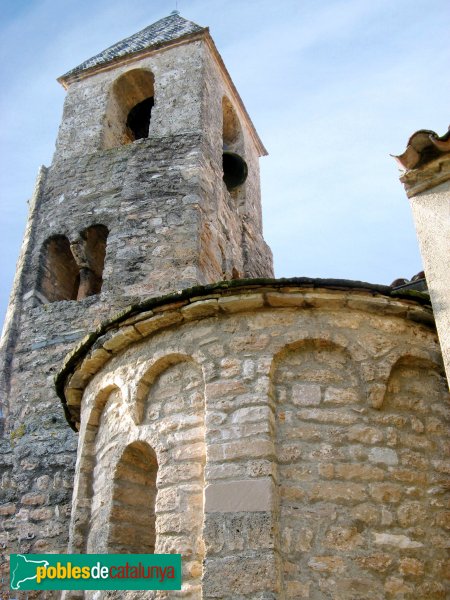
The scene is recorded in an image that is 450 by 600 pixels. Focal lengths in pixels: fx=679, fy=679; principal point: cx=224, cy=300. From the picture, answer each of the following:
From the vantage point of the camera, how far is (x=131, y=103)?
11992 millimetres

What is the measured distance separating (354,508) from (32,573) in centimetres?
269

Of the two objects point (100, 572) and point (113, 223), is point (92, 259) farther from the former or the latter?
point (100, 572)

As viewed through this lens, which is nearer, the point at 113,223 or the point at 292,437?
the point at 292,437

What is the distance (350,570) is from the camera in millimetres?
3764

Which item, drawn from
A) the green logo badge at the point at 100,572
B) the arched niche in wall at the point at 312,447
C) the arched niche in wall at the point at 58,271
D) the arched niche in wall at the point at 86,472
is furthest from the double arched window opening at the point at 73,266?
the arched niche in wall at the point at 312,447

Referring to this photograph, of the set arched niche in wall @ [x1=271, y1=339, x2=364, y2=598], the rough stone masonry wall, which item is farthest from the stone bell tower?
arched niche in wall @ [x1=271, y1=339, x2=364, y2=598]

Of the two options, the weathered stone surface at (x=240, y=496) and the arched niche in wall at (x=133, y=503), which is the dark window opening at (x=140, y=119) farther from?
the weathered stone surface at (x=240, y=496)

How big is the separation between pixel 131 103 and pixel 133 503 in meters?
8.78

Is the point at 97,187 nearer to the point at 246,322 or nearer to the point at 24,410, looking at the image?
the point at 24,410

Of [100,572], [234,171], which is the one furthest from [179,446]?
[234,171]

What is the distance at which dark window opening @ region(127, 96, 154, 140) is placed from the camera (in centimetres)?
1194

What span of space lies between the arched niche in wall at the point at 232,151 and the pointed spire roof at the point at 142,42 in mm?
1350

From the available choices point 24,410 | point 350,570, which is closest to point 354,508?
point 350,570

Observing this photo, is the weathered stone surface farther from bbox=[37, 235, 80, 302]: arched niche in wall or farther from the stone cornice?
bbox=[37, 235, 80, 302]: arched niche in wall
